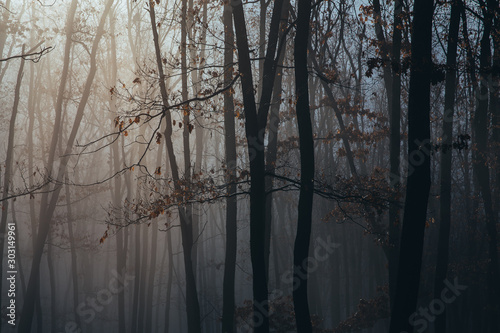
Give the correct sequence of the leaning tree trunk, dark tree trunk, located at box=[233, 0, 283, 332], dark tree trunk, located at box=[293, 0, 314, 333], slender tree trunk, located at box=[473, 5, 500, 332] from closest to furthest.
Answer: the leaning tree trunk → dark tree trunk, located at box=[233, 0, 283, 332] → dark tree trunk, located at box=[293, 0, 314, 333] → slender tree trunk, located at box=[473, 5, 500, 332]

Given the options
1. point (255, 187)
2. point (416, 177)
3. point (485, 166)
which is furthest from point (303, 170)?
point (485, 166)

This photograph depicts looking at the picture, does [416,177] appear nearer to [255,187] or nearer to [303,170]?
[303,170]

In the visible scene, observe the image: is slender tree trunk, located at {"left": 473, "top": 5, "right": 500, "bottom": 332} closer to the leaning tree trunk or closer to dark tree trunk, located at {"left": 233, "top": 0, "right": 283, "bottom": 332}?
the leaning tree trunk

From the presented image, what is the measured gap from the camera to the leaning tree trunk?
770 cm

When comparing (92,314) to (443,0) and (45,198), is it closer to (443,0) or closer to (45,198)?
(45,198)

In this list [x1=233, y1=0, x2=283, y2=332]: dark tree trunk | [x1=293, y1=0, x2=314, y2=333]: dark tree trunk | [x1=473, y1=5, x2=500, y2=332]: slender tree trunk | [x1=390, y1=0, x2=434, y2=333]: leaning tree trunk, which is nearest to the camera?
[x1=390, y1=0, x2=434, y2=333]: leaning tree trunk

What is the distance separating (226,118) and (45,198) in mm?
8914

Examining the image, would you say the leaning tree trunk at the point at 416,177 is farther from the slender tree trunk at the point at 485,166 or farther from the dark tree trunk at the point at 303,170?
the slender tree trunk at the point at 485,166

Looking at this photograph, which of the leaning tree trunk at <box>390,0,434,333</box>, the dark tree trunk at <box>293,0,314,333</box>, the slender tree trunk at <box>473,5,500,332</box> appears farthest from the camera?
the slender tree trunk at <box>473,5,500,332</box>

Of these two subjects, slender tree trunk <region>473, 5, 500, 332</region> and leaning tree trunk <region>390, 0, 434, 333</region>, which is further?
slender tree trunk <region>473, 5, 500, 332</region>

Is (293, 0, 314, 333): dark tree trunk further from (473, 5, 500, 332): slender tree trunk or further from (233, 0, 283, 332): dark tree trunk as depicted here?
(473, 5, 500, 332): slender tree trunk

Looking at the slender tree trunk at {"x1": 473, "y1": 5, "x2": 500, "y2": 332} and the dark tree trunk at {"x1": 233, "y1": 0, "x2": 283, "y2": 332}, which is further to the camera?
the slender tree trunk at {"x1": 473, "y1": 5, "x2": 500, "y2": 332}

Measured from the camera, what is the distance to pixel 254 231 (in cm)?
913

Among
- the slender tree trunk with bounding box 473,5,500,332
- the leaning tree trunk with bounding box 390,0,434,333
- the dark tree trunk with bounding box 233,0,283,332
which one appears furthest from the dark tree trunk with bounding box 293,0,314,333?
the slender tree trunk with bounding box 473,5,500,332
